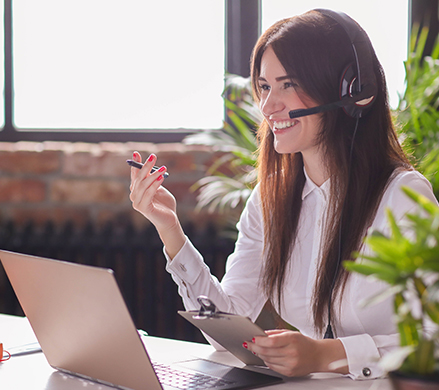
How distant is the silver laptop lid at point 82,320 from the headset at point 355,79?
624 millimetres

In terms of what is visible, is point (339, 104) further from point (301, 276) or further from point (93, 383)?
point (93, 383)

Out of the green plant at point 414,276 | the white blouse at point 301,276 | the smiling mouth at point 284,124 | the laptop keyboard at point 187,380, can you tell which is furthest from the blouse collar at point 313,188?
the green plant at point 414,276

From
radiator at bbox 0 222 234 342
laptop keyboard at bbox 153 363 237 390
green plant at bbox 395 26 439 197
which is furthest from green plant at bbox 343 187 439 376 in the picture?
radiator at bbox 0 222 234 342

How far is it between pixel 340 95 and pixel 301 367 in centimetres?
57

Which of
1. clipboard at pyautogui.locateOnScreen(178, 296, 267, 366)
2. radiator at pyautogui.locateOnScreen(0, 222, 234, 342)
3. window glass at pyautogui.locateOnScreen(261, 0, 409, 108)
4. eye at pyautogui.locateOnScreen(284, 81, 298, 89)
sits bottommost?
radiator at pyautogui.locateOnScreen(0, 222, 234, 342)

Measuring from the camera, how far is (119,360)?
2.58 feet

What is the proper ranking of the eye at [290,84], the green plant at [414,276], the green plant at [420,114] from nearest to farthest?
the green plant at [414,276], the eye at [290,84], the green plant at [420,114]

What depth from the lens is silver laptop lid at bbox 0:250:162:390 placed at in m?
0.74

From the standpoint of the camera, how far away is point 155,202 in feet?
4.20

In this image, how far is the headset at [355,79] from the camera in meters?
1.16

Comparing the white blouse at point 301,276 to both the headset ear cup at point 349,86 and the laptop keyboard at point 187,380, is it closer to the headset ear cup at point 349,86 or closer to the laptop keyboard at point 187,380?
the headset ear cup at point 349,86

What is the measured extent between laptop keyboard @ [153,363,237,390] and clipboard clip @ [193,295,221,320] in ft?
0.32

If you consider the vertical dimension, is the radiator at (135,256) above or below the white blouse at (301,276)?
below

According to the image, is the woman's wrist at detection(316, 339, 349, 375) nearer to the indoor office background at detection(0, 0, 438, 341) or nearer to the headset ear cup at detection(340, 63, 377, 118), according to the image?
the headset ear cup at detection(340, 63, 377, 118)
